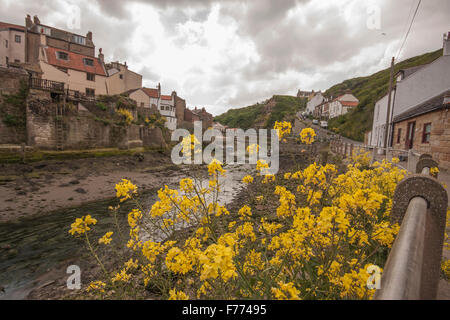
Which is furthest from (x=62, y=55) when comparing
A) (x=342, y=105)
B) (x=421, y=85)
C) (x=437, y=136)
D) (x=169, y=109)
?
(x=342, y=105)

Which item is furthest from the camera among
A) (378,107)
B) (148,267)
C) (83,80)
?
(83,80)

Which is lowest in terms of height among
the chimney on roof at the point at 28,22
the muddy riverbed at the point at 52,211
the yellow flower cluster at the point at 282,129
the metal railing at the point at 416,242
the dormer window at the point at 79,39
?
the muddy riverbed at the point at 52,211

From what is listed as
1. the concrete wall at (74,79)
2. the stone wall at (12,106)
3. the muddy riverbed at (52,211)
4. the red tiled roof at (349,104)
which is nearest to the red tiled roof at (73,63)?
the concrete wall at (74,79)

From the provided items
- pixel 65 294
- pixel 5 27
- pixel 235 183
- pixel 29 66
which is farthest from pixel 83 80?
pixel 65 294

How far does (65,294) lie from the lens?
5906 mm

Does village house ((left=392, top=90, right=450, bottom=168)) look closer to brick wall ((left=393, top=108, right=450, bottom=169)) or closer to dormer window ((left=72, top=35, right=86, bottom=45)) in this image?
brick wall ((left=393, top=108, right=450, bottom=169))

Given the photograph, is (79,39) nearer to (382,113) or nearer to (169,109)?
(169,109)

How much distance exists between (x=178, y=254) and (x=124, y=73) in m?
48.2

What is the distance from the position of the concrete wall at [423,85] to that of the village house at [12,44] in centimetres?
5671

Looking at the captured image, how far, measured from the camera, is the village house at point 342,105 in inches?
2399

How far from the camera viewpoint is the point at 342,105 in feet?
202

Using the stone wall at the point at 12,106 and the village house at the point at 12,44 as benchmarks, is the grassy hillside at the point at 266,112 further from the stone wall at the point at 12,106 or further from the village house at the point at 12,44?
the stone wall at the point at 12,106

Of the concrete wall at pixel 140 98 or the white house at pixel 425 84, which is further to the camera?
the concrete wall at pixel 140 98
